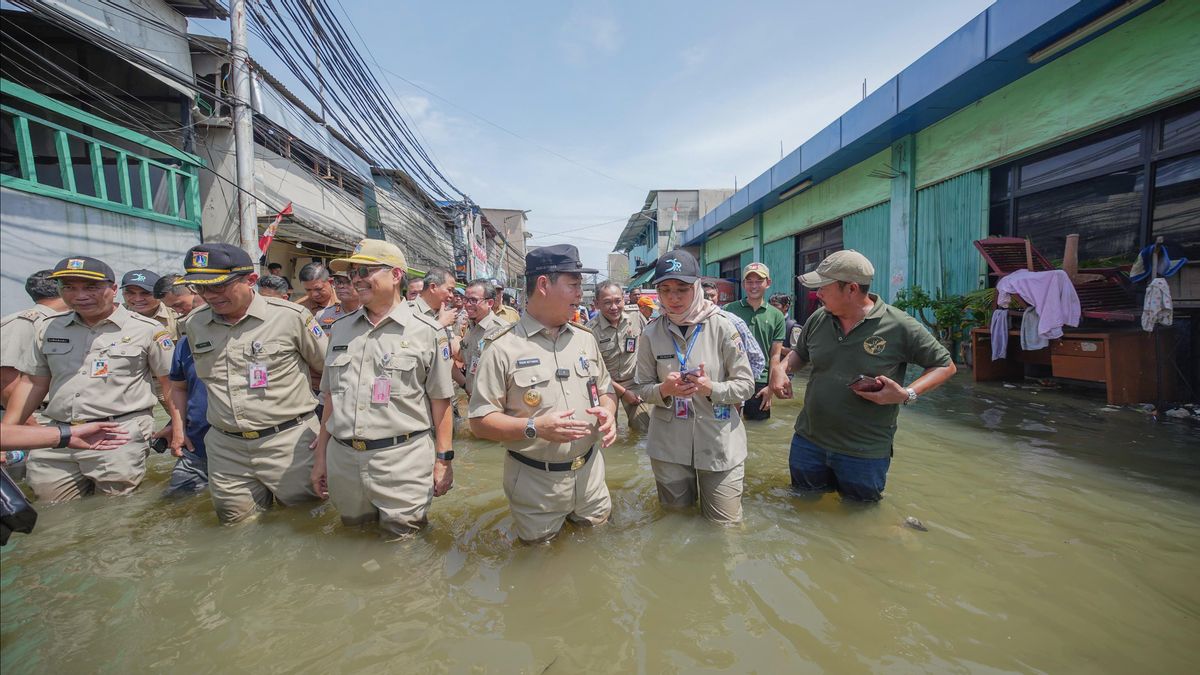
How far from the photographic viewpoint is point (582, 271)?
2.45 metres

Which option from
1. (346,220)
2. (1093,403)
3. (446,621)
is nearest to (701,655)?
(446,621)

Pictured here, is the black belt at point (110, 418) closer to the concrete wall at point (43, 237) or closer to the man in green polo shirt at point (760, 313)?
the concrete wall at point (43, 237)

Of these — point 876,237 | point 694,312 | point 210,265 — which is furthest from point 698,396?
point 876,237

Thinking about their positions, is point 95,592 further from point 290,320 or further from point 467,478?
point 467,478

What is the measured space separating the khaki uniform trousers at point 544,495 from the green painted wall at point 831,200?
10888 mm

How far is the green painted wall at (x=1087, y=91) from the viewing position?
18.6 feet

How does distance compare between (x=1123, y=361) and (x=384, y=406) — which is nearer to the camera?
(x=384, y=406)

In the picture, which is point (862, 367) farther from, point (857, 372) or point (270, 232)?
point (270, 232)

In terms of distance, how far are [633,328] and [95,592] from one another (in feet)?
15.3

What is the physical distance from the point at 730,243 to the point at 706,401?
19.4 metres

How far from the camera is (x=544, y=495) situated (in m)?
2.56

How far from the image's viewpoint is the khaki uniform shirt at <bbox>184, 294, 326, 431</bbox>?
9.62ft

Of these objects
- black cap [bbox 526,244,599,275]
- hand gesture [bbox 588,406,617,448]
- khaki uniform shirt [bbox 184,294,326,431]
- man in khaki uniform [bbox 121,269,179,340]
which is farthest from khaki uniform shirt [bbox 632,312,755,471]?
man in khaki uniform [bbox 121,269,179,340]

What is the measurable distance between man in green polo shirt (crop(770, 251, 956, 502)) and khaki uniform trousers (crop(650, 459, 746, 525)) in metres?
0.67
